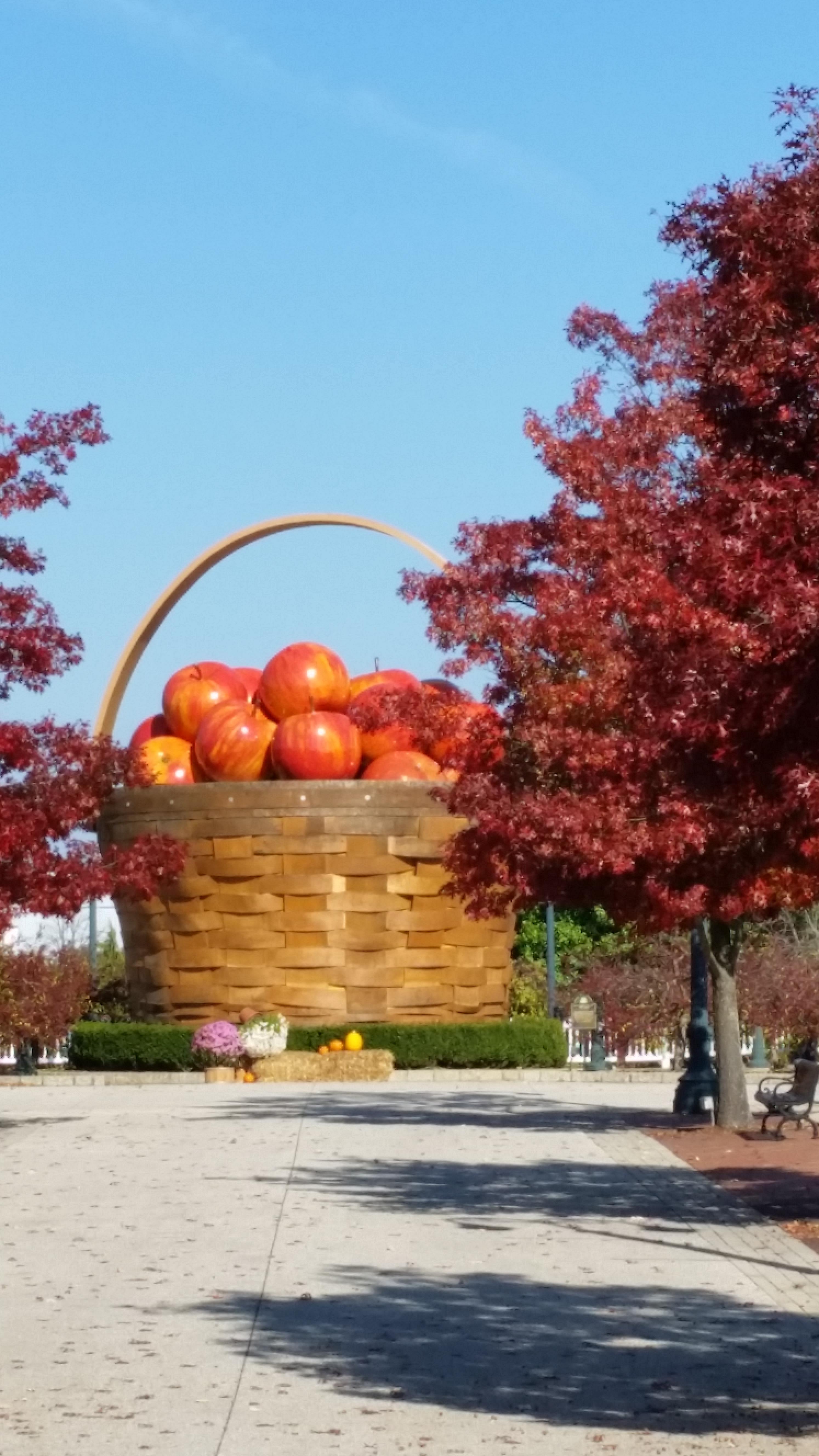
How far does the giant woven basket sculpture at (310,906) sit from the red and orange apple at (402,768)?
2.90 feet

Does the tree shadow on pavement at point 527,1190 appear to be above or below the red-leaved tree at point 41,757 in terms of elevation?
below

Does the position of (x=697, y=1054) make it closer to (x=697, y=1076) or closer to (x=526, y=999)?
(x=697, y=1076)

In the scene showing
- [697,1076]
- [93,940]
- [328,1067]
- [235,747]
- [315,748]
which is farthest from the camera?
[93,940]

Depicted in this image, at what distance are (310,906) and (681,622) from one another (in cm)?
2675

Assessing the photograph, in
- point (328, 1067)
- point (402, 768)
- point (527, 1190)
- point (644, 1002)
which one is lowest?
point (527, 1190)

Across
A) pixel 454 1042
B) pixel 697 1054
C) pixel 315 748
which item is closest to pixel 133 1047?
pixel 454 1042

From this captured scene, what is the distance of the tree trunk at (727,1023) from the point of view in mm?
21859

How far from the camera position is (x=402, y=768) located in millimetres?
36938

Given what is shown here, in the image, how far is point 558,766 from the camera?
71.5 feet

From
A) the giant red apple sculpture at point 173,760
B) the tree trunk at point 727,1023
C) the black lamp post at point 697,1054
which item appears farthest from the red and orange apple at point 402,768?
the tree trunk at point 727,1023

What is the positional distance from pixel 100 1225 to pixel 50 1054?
2855 centimetres

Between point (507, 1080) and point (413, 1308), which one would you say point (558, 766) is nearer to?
point (413, 1308)

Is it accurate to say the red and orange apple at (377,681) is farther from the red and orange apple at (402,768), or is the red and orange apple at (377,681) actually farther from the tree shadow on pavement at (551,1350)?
the tree shadow on pavement at (551,1350)

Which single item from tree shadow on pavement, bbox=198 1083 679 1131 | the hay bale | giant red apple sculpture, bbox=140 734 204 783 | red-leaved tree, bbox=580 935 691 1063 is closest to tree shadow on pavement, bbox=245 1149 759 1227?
tree shadow on pavement, bbox=198 1083 679 1131
